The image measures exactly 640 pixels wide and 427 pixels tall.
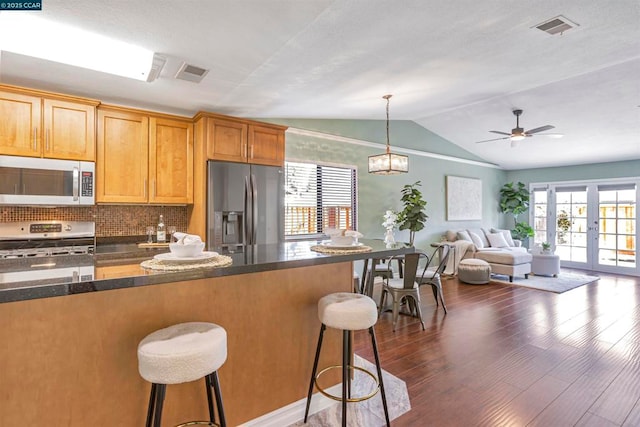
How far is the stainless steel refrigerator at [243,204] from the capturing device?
3468 millimetres

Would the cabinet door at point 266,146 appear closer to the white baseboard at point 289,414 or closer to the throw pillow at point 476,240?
the white baseboard at point 289,414

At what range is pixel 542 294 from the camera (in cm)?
514

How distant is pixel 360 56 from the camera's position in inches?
106

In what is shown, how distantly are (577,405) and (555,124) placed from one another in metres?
4.98

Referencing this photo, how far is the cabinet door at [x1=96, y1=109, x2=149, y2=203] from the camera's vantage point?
10.4 ft

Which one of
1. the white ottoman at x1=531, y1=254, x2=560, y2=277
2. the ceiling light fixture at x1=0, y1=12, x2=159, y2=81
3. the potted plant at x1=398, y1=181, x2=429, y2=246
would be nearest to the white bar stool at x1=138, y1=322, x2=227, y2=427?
the ceiling light fixture at x1=0, y1=12, x2=159, y2=81

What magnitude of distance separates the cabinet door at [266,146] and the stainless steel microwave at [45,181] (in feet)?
5.29

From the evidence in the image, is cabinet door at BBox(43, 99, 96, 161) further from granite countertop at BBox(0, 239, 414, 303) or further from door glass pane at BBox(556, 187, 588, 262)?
door glass pane at BBox(556, 187, 588, 262)

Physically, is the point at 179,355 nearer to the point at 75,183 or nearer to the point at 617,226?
the point at 75,183

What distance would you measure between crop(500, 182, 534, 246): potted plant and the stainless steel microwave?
349 inches

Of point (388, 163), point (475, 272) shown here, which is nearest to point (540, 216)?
point (475, 272)

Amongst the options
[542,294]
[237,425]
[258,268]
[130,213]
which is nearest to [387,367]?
[237,425]

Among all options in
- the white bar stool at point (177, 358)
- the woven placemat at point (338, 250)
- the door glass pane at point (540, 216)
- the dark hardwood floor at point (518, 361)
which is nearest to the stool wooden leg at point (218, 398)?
the white bar stool at point (177, 358)

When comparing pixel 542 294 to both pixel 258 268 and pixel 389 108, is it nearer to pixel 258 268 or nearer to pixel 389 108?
pixel 389 108
